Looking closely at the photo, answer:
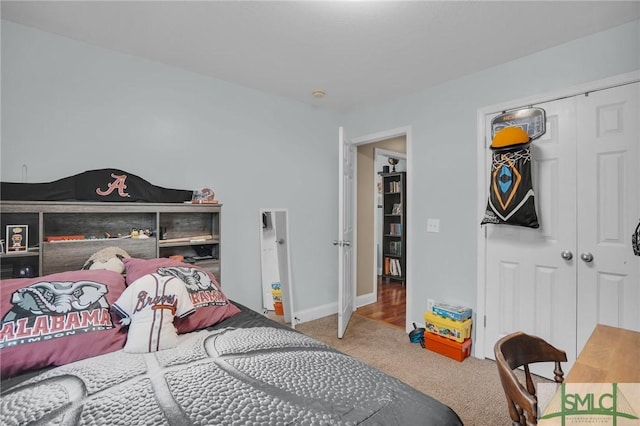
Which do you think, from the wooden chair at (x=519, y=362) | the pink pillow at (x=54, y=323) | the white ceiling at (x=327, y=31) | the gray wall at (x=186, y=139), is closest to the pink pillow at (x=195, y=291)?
the pink pillow at (x=54, y=323)

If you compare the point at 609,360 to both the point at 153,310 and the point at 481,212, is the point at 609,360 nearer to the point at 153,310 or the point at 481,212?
the point at 481,212

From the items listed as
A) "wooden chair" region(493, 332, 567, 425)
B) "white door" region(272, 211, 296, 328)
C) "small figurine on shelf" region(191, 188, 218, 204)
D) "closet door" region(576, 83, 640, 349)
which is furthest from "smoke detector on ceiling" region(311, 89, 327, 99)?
"wooden chair" region(493, 332, 567, 425)

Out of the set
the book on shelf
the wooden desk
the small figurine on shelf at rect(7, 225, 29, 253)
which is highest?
the small figurine on shelf at rect(7, 225, 29, 253)

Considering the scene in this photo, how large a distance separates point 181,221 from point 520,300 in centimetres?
285

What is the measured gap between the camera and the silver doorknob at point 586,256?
2165 mm

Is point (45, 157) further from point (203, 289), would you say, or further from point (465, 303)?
point (465, 303)

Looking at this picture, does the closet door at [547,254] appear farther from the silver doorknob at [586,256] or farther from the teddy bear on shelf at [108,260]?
the teddy bear on shelf at [108,260]

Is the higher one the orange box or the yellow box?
the yellow box

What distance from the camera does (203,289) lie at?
5.87ft

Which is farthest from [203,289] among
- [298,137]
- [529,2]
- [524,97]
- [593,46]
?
[593,46]

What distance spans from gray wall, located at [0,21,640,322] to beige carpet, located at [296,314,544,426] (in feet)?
1.31

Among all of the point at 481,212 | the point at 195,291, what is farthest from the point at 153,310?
the point at 481,212

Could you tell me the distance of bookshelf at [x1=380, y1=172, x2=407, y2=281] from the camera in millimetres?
5535

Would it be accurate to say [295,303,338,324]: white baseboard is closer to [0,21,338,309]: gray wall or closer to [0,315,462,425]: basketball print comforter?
[0,21,338,309]: gray wall
